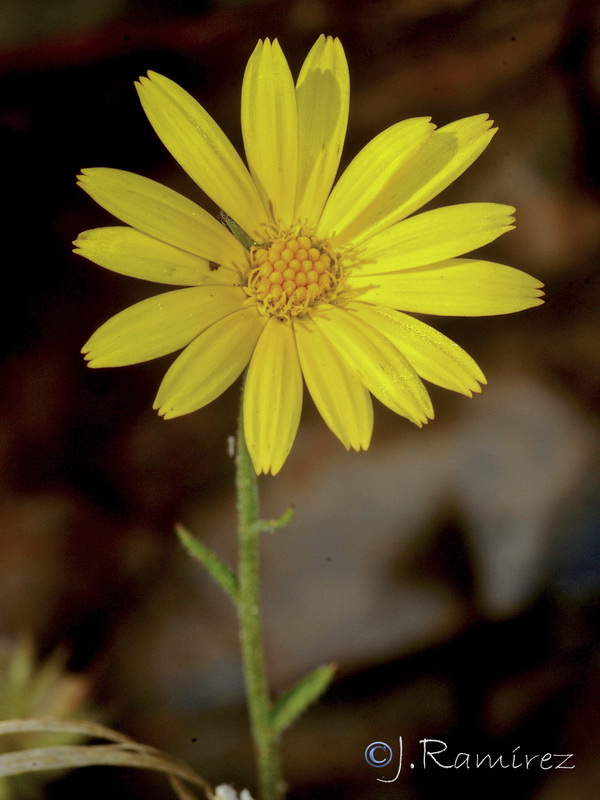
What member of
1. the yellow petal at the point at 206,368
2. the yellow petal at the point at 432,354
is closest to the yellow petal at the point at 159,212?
the yellow petal at the point at 206,368

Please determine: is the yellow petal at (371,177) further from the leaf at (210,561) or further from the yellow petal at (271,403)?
the leaf at (210,561)

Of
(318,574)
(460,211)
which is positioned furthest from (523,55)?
(318,574)

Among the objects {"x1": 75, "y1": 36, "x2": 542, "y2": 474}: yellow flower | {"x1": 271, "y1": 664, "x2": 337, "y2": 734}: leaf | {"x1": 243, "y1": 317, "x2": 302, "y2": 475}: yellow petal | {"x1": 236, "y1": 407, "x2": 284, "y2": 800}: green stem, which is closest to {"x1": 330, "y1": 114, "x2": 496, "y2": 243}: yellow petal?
{"x1": 75, "y1": 36, "x2": 542, "y2": 474}: yellow flower

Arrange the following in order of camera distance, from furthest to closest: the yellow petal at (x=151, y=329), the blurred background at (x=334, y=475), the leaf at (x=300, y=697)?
the blurred background at (x=334, y=475) → the leaf at (x=300, y=697) → the yellow petal at (x=151, y=329)

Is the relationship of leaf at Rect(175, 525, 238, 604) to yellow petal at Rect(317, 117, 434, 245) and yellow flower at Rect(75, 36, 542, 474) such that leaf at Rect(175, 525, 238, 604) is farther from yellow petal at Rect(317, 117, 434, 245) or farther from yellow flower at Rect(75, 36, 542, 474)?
yellow petal at Rect(317, 117, 434, 245)

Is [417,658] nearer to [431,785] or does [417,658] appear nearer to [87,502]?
[431,785]

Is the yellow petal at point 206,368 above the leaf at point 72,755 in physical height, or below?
above
